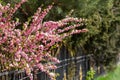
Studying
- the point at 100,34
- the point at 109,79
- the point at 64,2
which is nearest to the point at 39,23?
the point at 64,2

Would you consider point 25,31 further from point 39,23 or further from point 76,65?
point 76,65

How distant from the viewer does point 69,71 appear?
34.7ft

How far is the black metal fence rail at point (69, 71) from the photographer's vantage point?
7525 mm

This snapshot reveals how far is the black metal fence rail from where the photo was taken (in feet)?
24.7

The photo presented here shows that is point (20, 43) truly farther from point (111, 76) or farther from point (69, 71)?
point (111, 76)

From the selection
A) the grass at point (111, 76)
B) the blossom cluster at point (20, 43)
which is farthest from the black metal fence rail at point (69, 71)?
the blossom cluster at point (20, 43)

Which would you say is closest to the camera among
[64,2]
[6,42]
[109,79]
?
[6,42]

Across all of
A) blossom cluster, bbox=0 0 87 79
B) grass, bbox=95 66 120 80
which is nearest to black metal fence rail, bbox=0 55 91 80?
grass, bbox=95 66 120 80

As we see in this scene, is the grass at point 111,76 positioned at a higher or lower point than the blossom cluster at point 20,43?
lower

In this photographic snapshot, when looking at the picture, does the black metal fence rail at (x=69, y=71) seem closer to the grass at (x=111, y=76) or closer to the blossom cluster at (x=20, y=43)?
the grass at (x=111, y=76)

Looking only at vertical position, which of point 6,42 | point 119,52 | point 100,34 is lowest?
point 119,52

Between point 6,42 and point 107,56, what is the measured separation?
258 inches

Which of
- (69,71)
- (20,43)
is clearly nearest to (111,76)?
(69,71)

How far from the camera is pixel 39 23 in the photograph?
588cm
